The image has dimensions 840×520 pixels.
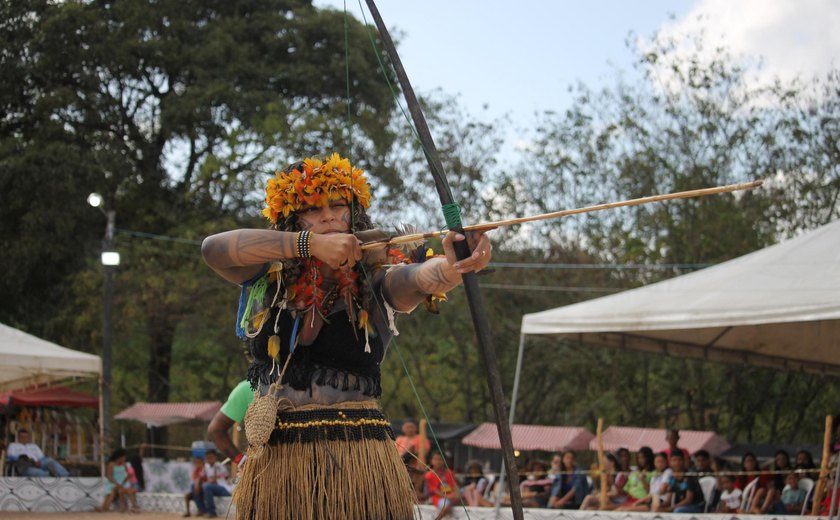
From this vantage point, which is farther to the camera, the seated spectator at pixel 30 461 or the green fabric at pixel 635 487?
the seated spectator at pixel 30 461

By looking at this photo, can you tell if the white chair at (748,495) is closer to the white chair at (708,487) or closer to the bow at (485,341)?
the white chair at (708,487)

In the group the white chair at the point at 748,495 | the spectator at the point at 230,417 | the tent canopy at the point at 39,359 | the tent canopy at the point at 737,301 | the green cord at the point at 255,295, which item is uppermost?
the green cord at the point at 255,295

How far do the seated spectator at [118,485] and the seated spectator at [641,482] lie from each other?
5.96m

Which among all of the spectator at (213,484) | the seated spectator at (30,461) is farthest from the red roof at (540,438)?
the seated spectator at (30,461)

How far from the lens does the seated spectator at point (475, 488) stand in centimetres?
1162

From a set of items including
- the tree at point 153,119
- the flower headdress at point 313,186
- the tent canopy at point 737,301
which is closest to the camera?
the flower headdress at point 313,186

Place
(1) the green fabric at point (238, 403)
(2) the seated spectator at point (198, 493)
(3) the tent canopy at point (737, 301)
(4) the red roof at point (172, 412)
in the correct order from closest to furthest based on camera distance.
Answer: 1. (1) the green fabric at point (238, 403)
2. (3) the tent canopy at point (737, 301)
3. (2) the seated spectator at point (198, 493)
4. (4) the red roof at point (172, 412)

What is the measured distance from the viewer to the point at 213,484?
1231cm

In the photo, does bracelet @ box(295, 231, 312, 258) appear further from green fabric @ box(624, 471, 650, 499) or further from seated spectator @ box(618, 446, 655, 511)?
green fabric @ box(624, 471, 650, 499)

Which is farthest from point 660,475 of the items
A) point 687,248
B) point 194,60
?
point 194,60

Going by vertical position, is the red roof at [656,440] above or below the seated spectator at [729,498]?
below

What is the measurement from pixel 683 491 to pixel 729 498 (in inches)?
17.6

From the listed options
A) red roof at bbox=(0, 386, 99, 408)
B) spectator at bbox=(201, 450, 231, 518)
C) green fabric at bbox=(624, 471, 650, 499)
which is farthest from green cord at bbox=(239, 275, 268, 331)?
red roof at bbox=(0, 386, 99, 408)

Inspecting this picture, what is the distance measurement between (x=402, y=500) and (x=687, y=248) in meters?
15.9
